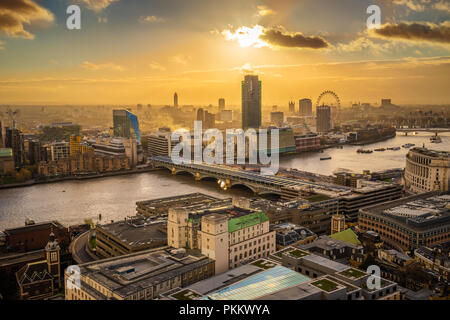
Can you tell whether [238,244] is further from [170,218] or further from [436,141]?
[436,141]

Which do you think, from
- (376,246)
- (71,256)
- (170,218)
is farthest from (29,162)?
(376,246)

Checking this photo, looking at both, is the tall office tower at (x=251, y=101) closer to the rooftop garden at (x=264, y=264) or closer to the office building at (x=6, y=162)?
the office building at (x=6, y=162)

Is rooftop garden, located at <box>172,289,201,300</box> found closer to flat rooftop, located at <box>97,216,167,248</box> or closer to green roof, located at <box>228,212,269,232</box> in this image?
green roof, located at <box>228,212,269,232</box>

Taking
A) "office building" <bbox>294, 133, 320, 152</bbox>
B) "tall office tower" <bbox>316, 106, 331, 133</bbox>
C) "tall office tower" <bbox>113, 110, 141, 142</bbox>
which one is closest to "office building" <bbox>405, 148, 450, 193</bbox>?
"office building" <bbox>294, 133, 320, 152</bbox>

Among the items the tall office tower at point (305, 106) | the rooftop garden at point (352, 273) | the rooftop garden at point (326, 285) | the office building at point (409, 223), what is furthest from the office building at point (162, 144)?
the tall office tower at point (305, 106)
